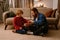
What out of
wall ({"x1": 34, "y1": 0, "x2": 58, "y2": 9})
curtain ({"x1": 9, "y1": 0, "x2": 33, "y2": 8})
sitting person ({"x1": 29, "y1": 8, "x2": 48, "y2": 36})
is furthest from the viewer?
wall ({"x1": 34, "y1": 0, "x2": 58, "y2": 9})

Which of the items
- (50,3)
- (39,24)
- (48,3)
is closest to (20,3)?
(48,3)

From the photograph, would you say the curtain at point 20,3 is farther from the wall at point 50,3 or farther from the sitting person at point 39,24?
the sitting person at point 39,24

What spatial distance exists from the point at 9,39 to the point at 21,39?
1.06ft

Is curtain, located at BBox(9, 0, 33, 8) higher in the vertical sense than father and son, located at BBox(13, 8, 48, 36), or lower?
higher

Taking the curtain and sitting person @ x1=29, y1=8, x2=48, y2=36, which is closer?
sitting person @ x1=29, y1=8, x2=48, y2=36

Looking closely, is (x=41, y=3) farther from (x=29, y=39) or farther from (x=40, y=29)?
(x=29, y=39)

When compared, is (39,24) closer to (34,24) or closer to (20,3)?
(34,24)

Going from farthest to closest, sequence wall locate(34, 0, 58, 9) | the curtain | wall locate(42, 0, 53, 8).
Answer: wall locate(42, 0, 53, 8) → wall locate(34, 0, 58, 9) → the curtain

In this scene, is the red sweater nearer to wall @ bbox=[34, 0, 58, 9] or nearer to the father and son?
the father and son

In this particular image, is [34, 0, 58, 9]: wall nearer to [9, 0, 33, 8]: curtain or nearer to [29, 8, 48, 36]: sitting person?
[9, 0, 33, 8]: curtain

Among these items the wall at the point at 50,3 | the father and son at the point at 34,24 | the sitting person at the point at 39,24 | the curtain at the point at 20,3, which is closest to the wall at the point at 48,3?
the wall at the point at 50,3

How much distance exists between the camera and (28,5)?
691 centimetres

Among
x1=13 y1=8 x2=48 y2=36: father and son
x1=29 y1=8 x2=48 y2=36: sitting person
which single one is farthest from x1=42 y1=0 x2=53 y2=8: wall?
x1=29 y1=8 x2=48 y2=36: sitting person

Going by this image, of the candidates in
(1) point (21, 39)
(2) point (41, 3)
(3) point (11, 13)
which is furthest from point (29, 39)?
(2) point (41, 3)
